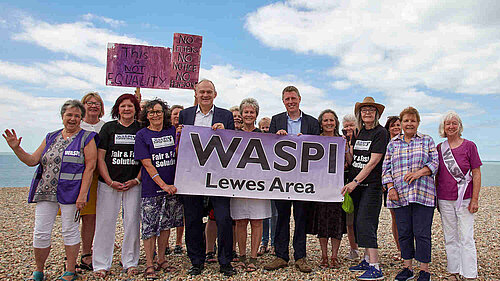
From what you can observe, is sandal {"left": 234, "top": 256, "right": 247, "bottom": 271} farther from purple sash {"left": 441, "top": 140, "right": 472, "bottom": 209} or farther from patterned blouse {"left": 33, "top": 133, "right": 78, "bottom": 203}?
purple sash {"left": 441, "top": 140, "right": 472, "bottom": 209}

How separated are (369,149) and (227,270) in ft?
9.19

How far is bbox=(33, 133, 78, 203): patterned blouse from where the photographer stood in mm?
4180

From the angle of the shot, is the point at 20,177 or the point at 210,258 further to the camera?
the point at 20,177

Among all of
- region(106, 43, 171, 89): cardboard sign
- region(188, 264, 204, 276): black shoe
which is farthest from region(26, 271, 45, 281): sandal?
region(106, 43, 171, 89): cardboard sign

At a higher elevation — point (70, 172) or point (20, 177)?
point (70, 172)

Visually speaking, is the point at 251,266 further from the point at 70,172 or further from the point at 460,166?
the point at 460,166

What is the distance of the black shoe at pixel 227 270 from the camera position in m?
4.62

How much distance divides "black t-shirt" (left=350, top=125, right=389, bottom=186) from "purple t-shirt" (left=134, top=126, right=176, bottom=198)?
112 inches

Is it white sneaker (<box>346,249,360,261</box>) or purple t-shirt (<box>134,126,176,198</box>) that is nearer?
purple t-shirt (<box>134,126,176,198</box>)

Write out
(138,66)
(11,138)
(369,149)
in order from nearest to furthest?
(11,138)
(369,149)
(138,66)

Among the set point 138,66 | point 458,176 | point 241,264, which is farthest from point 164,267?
point 138,66

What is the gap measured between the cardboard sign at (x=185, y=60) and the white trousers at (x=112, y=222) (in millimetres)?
3648

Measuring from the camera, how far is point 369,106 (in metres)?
4.92

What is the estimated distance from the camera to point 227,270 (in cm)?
466
